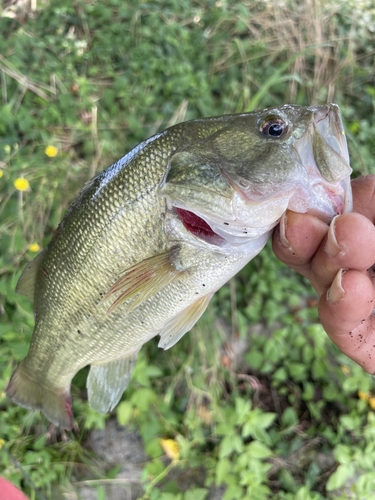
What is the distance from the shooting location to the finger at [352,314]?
4.16 ft

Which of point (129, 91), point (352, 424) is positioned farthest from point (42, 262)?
point (352, 424)

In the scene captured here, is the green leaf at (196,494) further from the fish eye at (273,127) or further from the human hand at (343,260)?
the fish eye at (273,127)

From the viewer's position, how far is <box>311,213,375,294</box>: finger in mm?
1200

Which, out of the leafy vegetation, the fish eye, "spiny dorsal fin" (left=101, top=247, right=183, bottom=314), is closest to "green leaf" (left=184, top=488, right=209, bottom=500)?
the leafy vegetation

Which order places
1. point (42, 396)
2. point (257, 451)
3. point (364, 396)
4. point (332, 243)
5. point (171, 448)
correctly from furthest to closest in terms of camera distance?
point (364, 396) < point (171, 448) < point (257, 451) < point (42, 396) < point (332, 243)

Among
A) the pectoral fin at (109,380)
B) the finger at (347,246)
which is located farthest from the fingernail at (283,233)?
the pectoral fin at (109,380)

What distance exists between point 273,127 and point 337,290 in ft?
1.97

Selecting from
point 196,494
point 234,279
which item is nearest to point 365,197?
point 234,279

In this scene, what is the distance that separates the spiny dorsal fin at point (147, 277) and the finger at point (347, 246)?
1.71 ft

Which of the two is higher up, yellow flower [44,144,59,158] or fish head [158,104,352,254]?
fish head [158,104,352,254]

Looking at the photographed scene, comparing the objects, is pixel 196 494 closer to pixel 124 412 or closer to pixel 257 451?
pixel 257 451

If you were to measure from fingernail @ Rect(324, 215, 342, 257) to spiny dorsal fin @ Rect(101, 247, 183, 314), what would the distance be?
52cm

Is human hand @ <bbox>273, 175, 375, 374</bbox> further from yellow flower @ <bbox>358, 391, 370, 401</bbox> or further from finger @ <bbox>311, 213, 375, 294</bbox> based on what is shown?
yellow flower @ <bbox>358, 391, 370, 401</bbox>

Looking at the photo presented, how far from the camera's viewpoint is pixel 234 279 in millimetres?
2609
